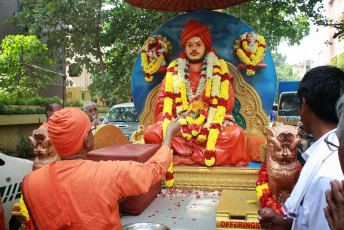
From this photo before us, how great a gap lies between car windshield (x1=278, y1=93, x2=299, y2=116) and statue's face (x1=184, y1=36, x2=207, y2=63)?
25.4ft

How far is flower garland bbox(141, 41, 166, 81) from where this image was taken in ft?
18.0

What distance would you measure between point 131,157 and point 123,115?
6.28 meters

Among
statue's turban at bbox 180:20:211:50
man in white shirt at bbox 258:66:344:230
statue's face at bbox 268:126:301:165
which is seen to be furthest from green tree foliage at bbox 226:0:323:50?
man in white shirt at bbox 258:66:344:230

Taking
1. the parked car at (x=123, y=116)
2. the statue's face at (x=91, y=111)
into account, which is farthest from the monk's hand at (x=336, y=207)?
the parked car at (x=123, y=116)

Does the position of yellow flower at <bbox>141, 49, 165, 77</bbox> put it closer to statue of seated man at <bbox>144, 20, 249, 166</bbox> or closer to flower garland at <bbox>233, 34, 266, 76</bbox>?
statue of seated man at <bbox>144, 20, 249, 166</bbox>

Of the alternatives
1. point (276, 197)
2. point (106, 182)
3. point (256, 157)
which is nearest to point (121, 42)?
point (256, 157)

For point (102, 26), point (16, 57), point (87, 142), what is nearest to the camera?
point (87, 142)

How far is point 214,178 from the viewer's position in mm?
4305

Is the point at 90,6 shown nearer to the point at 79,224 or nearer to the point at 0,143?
the point at 0,143

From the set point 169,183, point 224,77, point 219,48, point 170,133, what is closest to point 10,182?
point 169,183

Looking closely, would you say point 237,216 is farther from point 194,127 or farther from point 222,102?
point 222,102

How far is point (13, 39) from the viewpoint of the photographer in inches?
394

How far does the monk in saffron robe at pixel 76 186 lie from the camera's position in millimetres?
1568

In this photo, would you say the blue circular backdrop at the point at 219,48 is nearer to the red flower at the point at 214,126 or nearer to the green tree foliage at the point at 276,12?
the red flower at the point at 214,126
